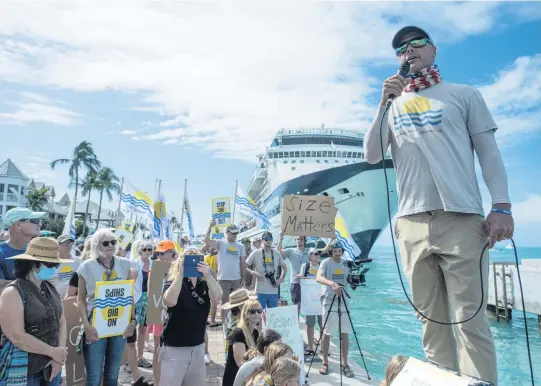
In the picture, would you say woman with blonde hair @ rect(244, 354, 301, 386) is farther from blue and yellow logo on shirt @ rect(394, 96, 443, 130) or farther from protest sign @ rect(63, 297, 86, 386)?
protest sign @ rect(63, 297, 86, 386)

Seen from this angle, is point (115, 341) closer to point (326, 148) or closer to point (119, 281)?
point (119, 281)

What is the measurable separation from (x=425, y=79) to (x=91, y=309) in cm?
385

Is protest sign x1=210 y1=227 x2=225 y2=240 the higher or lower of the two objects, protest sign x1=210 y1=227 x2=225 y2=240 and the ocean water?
the higher

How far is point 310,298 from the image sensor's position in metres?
6.77

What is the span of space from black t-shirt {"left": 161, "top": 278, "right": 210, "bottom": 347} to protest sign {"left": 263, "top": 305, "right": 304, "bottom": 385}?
0.99 m

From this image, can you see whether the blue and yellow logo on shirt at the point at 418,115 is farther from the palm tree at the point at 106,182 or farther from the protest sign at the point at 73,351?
the palm tree at the point at 106,182

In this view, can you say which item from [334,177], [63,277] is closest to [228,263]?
[63,277]

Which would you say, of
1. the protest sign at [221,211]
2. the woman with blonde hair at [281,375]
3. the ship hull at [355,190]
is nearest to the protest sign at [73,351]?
the woman with blonde hair at [281,375]

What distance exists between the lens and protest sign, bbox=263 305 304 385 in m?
4.84

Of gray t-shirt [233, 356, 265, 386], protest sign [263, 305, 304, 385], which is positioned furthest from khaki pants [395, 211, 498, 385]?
protest sign [263, 305, 304, 385]

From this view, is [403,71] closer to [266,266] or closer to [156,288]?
[156,288]

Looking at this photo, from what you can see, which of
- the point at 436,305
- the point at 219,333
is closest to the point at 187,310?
→ the point at 436,305

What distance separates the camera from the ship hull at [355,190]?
2773 centimetres

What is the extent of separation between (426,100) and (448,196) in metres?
0.58
